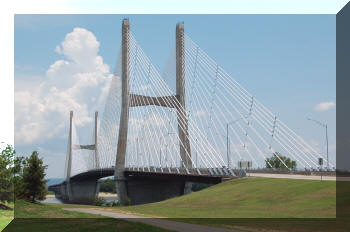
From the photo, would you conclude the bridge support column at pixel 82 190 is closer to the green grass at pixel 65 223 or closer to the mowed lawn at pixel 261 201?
the mowed lawn at pixel 261 201

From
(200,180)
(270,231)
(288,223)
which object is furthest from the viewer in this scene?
(200,180)

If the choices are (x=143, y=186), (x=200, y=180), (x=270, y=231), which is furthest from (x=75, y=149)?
(x=270, y=231)

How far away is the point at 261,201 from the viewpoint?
113 ft

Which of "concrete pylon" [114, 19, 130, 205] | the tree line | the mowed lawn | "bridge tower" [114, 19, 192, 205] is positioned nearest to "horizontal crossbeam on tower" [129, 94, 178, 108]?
"bridge tower" [114, 19, 192, 205]

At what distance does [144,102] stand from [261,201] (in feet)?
120

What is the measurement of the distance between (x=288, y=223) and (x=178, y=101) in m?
39.8

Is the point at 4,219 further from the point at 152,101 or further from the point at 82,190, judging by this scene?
the point at 82,190

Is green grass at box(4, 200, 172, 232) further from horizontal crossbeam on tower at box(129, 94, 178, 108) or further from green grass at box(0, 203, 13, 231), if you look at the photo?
horizontal crossbeam on tower at box(129, 94, 178, 108)

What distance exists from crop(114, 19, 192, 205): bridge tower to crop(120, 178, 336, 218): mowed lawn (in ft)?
55.9

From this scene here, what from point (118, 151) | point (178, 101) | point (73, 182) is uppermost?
point (178, 101)

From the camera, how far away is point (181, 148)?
62.3m

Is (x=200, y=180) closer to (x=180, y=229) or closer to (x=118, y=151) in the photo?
(x=118, y=151)

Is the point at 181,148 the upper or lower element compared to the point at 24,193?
upper

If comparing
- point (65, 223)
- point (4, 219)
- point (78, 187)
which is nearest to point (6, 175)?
point (4, 219)
